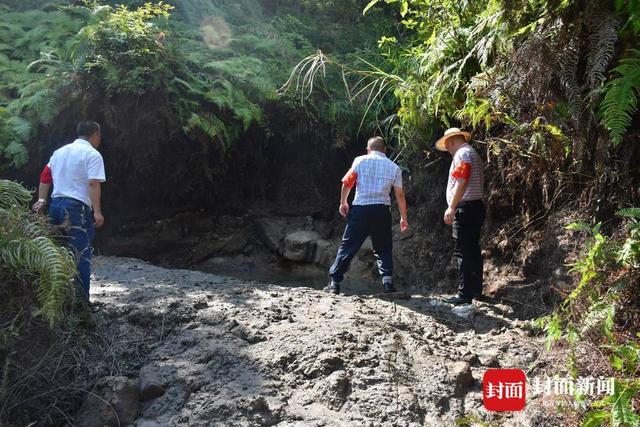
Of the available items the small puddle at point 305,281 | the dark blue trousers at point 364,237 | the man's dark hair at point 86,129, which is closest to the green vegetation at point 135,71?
the small puddle at point 305,281

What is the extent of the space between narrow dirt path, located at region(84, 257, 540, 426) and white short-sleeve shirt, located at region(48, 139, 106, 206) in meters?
1.11

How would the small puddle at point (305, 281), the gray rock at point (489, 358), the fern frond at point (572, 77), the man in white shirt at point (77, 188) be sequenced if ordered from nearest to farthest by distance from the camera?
the gray rock at point (489, 358) < the fern frond at point (572, 77) < the man in white shirt at point (77, 188) < the small puddle at point (305, 281)

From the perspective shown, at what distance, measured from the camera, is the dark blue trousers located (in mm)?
6645

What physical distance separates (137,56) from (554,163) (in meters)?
6.84

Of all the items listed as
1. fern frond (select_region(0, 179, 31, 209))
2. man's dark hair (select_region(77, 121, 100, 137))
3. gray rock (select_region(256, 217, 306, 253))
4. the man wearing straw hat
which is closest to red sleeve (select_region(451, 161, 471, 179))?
the man wearing straw hat

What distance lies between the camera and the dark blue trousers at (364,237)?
6645 mm

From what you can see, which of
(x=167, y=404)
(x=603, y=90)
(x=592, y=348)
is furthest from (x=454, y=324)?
(x=167, y=404)

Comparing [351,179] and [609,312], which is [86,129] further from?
[609,312]

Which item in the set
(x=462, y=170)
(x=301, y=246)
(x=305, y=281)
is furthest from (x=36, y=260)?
(x=301, y=246)

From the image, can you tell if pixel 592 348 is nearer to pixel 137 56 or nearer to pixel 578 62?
pixel 578 62

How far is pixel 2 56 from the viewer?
10070mm

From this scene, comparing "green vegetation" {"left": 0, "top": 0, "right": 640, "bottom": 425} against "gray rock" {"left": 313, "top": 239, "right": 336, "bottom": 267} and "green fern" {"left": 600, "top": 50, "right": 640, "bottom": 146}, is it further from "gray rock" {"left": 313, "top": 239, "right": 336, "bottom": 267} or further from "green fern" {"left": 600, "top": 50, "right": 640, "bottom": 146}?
"gray rock" {"left": 313, "top": 239, "right": 336, "bottom": 267}

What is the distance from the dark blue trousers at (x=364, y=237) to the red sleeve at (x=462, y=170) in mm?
1076

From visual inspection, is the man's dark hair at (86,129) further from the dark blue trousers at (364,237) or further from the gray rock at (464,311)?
the gray rock at (464,311)
